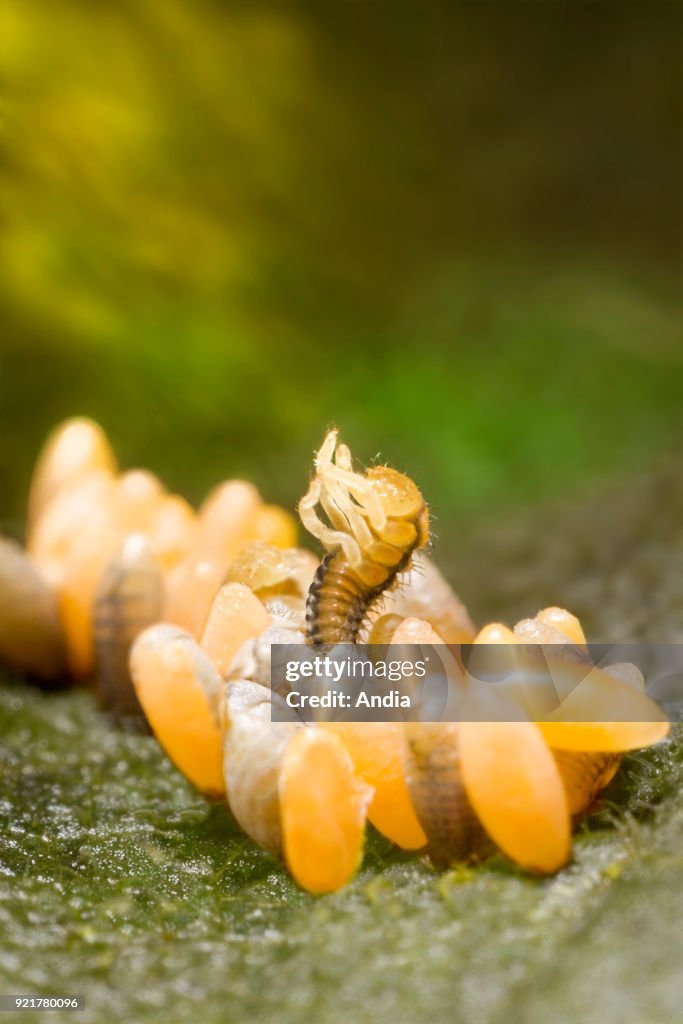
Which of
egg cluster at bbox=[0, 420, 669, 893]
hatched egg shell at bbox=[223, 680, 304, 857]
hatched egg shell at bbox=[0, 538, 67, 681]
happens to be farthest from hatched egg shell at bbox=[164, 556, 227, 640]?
hatched egg shell at bbox=[223, 680, 304, 857]

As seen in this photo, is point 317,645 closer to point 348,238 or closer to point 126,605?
point 126,605

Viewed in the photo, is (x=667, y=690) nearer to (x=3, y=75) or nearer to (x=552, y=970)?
(x=552, y=970)

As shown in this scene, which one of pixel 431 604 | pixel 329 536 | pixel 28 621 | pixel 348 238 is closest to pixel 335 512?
pixel 329 536

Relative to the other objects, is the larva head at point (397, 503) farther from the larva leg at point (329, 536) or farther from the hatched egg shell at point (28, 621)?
the hatched egg shell at point (28, 621)

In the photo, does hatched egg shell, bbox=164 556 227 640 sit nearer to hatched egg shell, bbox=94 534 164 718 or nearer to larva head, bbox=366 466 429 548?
hatched egg shell, bbox=94 534 164 718

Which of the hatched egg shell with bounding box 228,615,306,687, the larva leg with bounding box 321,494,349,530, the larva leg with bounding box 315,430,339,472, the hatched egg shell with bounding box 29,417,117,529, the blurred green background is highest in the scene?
the blurred green background

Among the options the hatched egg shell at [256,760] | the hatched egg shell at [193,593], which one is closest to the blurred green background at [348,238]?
the hatched egg shell at [193,593]
